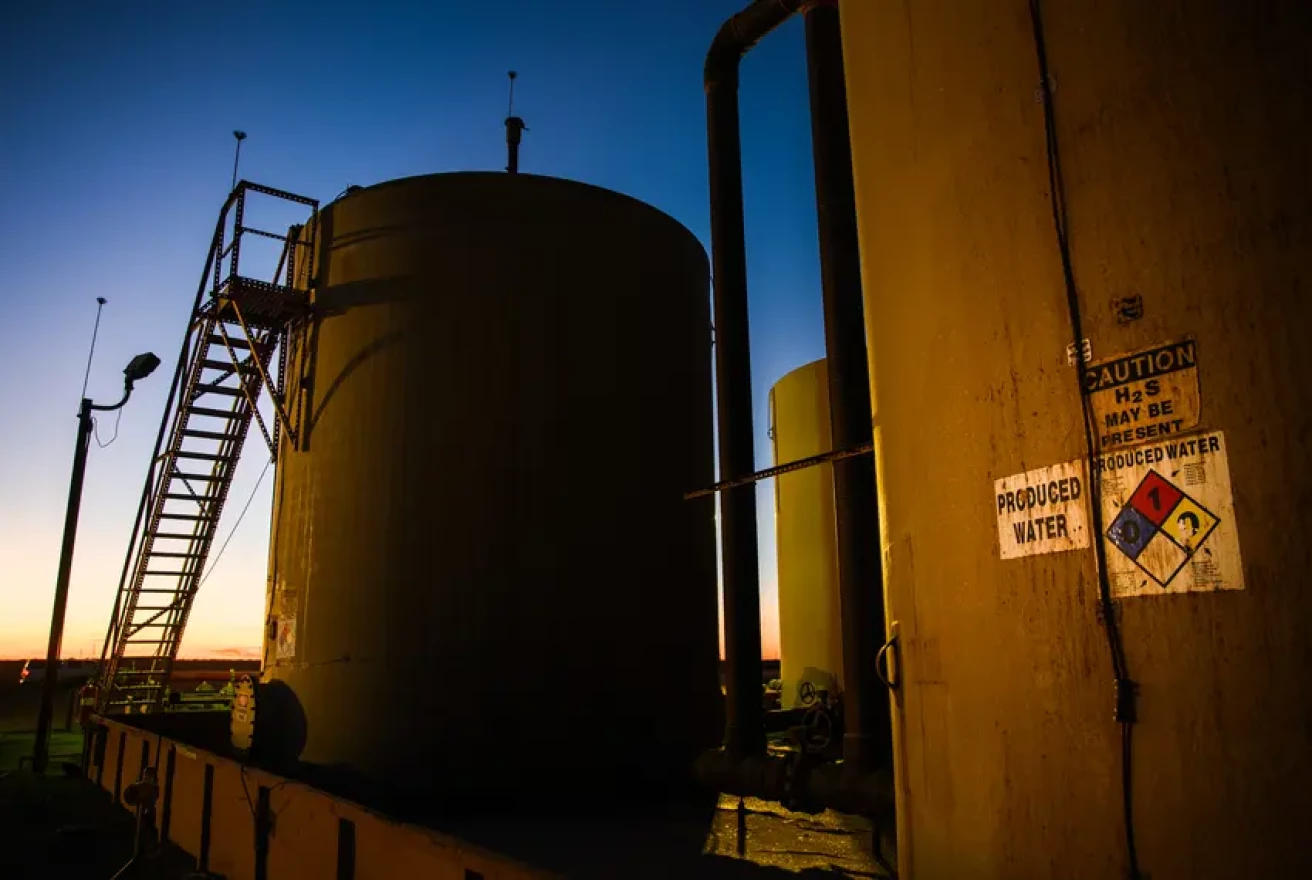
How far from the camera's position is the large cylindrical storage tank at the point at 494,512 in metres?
9.73

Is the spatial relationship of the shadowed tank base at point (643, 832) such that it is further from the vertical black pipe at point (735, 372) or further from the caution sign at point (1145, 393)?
the caution sign at point (1145, 393)

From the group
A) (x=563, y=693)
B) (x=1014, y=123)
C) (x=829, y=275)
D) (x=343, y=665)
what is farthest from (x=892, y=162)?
(x=343, y=665)

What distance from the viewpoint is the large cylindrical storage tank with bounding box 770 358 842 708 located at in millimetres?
14656

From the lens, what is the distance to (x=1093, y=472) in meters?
2.62

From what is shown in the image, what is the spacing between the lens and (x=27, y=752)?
19.0m

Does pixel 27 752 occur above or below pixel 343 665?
below

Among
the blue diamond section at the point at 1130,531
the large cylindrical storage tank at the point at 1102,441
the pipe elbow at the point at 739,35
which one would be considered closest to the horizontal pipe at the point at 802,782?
the large cylindrical storage tank at the point at 1102,441

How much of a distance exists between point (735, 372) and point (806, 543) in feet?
25.4

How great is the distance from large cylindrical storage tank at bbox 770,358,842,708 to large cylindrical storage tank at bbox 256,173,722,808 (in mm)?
3927

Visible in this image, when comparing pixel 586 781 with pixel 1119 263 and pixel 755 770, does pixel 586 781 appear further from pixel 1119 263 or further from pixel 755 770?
pixel 1119 263

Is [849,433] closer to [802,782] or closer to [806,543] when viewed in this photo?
[802,782]

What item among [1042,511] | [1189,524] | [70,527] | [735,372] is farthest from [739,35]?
[70,527]

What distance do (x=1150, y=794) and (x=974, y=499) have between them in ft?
3.36

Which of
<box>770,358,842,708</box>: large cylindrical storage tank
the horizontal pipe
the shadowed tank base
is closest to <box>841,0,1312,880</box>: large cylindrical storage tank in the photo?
the horizontal pipe
